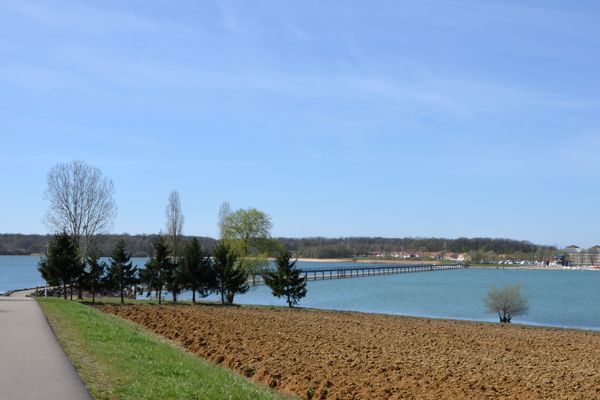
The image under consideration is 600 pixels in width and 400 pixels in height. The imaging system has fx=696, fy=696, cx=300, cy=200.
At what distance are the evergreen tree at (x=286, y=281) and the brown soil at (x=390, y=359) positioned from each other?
2742cm

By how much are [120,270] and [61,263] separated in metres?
5.77

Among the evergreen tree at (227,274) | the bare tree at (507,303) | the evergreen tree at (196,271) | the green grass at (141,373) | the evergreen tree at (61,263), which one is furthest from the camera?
the evergreen tree at (227,274)

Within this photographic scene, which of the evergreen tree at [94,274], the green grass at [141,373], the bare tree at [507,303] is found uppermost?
the evergreen tree at [94,274]

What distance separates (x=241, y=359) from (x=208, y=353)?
1760 millimetres

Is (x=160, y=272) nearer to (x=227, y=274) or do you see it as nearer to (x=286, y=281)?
(x=227, y=274)

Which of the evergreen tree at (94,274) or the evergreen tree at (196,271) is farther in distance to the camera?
the evergreen tree at (196,271)

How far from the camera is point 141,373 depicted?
13.8 m

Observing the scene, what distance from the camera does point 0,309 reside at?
32.3 metres

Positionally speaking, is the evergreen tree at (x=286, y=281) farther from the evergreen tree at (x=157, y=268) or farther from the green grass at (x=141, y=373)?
the green grass at (x=141, y=373)

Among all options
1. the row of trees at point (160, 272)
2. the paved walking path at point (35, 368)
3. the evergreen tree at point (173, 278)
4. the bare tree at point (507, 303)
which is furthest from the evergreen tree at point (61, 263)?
the bare tree at point (507, 303)

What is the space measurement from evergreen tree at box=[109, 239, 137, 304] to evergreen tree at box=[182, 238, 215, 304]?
15.7 ft

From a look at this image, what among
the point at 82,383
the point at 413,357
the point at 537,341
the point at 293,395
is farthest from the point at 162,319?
the point at 82,383

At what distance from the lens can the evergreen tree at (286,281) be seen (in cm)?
6338

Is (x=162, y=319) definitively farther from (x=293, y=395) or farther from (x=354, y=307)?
(x=354, y=307)
